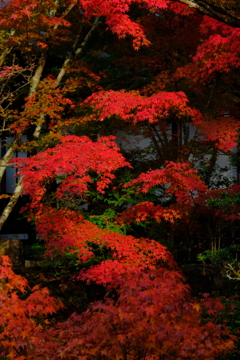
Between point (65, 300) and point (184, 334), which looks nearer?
point (184, 334)

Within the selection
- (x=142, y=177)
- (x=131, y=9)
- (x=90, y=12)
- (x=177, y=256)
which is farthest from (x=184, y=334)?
(x=131, y=9)

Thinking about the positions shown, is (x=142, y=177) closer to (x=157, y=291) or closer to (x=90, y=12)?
(x=157, y=291)

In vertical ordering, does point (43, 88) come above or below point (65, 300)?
above

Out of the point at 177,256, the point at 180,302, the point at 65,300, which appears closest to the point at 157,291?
the point at 180,302

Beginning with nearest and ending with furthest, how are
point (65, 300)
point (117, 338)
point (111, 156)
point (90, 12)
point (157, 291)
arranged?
1. point (117, 338)
2. point (157, 291)
3. point (111, 156)
4. point (65, 300)
5. point (90, 12)

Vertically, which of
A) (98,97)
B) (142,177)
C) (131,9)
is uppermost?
(131,9)

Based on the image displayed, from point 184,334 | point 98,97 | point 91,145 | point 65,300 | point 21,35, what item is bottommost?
point 65,300

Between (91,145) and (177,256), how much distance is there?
15.9ft

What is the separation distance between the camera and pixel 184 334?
15.1 ft

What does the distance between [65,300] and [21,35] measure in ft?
21.1

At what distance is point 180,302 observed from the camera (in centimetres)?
567

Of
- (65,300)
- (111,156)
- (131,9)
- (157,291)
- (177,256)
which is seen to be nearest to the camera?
(157,291)

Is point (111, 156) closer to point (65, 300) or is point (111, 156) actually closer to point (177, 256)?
point (65, 300)

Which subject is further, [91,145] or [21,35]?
[21,35]
